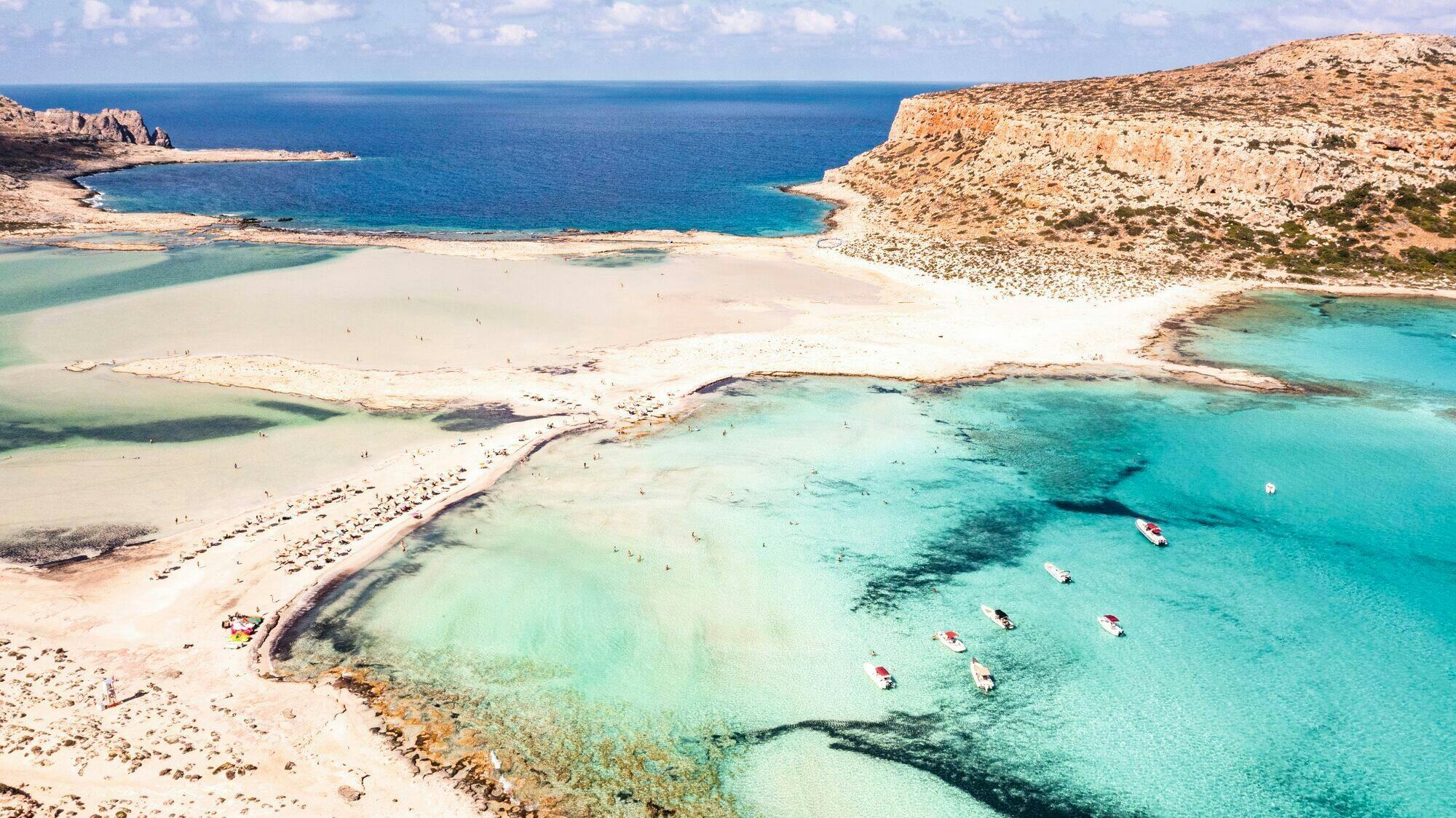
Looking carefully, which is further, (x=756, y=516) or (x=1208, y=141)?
(x=1208, y=141)

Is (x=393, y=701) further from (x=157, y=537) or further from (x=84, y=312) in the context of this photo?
(x=84, y=312)

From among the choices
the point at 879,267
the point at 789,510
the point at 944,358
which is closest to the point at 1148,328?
the point at 944,358

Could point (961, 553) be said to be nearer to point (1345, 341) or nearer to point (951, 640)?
Result: point (951, 640)

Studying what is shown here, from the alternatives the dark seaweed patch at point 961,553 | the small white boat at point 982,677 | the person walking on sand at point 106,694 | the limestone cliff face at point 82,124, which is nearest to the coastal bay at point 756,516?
the dark seaweed patch at point 961,553

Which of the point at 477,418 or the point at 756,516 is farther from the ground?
the point at 477,418

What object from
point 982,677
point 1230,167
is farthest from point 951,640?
point 1230,167

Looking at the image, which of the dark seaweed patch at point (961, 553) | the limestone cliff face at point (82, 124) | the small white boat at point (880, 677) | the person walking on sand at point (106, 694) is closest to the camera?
the person walking on sand at point (106, 694)

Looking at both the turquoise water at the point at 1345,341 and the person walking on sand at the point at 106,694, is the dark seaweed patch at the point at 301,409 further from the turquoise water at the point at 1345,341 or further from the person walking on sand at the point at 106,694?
the turquoise water at the point at 1345,341
